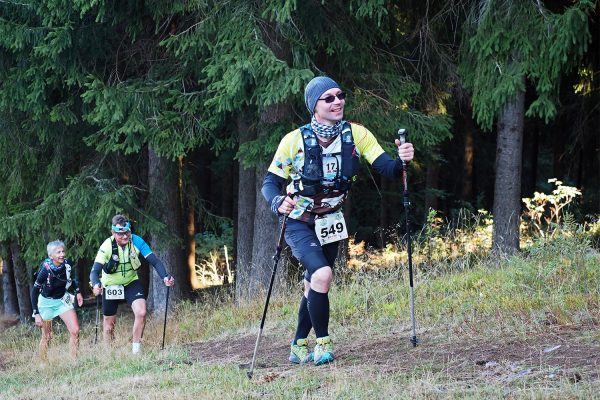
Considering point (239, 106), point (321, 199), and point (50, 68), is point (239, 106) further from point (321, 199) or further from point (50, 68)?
point (321, 199)

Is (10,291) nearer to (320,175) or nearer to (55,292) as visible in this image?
(55,292)

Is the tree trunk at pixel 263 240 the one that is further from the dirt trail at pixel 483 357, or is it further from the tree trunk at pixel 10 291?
the tree trunk at pixel 10 291

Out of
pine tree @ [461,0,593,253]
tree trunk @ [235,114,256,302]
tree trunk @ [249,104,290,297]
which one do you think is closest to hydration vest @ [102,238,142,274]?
tree trunk @ [249,104,290,297]

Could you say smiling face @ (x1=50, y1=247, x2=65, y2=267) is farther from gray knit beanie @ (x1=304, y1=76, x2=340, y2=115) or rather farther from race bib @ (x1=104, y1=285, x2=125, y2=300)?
gray knit beanie @ (x1=304, y1=76, x2=340, y2=115)

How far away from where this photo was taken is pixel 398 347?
8125mm

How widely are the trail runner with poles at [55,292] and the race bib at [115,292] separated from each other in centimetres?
63

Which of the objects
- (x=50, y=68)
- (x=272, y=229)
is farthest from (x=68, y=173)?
(x=272, y=229)

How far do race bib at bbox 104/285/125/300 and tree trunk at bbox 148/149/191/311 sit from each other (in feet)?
10.5

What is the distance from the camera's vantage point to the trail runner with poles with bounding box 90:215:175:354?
11312mm

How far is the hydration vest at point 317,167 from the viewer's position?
23.7ft

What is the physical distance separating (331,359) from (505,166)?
6729mm

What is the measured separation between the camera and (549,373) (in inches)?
247

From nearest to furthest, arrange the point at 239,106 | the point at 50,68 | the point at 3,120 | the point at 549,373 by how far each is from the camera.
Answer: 1. the point at 549,373
2. the point at 239,106
3. the point at 50,68
4. the point at 3,120

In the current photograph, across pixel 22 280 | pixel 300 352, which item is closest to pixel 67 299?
pixel 300 352
